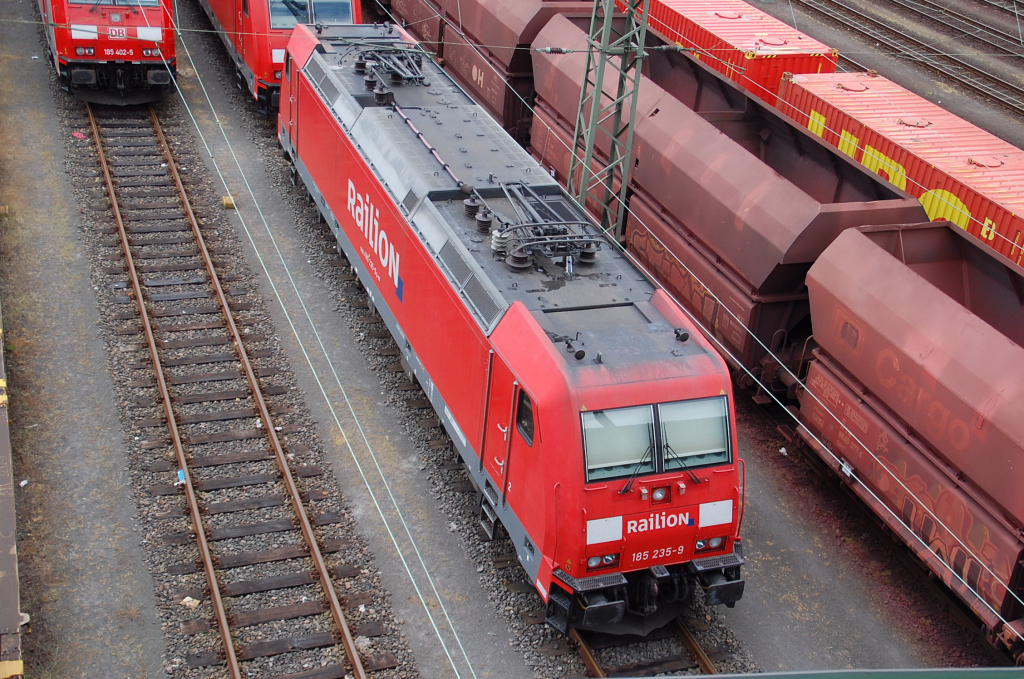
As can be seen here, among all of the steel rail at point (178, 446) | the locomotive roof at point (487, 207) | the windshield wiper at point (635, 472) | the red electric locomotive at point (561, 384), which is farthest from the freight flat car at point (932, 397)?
the steel rail at point (178, 446)

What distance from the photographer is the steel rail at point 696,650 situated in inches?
410

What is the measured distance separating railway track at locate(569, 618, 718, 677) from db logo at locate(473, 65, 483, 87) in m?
15.3

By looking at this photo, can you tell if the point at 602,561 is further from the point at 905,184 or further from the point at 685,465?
the point at 905,184

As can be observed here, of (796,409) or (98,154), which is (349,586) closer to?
(796,409)

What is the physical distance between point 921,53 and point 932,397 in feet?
73.7

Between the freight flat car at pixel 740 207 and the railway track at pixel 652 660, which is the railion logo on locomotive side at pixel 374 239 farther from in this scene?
the railway track at pixel 652 660

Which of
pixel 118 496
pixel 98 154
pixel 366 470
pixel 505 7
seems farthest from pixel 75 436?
pixel 505 7

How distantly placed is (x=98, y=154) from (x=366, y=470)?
11184 mm

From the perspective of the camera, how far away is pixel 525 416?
1003 cm

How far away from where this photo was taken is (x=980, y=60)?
1158 inches

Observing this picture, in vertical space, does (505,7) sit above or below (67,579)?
above

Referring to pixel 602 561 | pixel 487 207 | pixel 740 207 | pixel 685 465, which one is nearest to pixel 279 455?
pixel 487 207

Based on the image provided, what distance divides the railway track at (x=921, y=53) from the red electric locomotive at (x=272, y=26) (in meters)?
17.8

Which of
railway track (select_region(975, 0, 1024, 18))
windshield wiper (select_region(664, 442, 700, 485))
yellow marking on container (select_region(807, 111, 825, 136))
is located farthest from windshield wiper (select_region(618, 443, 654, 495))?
railway track (select_region(975, 0, 1024, 18))
